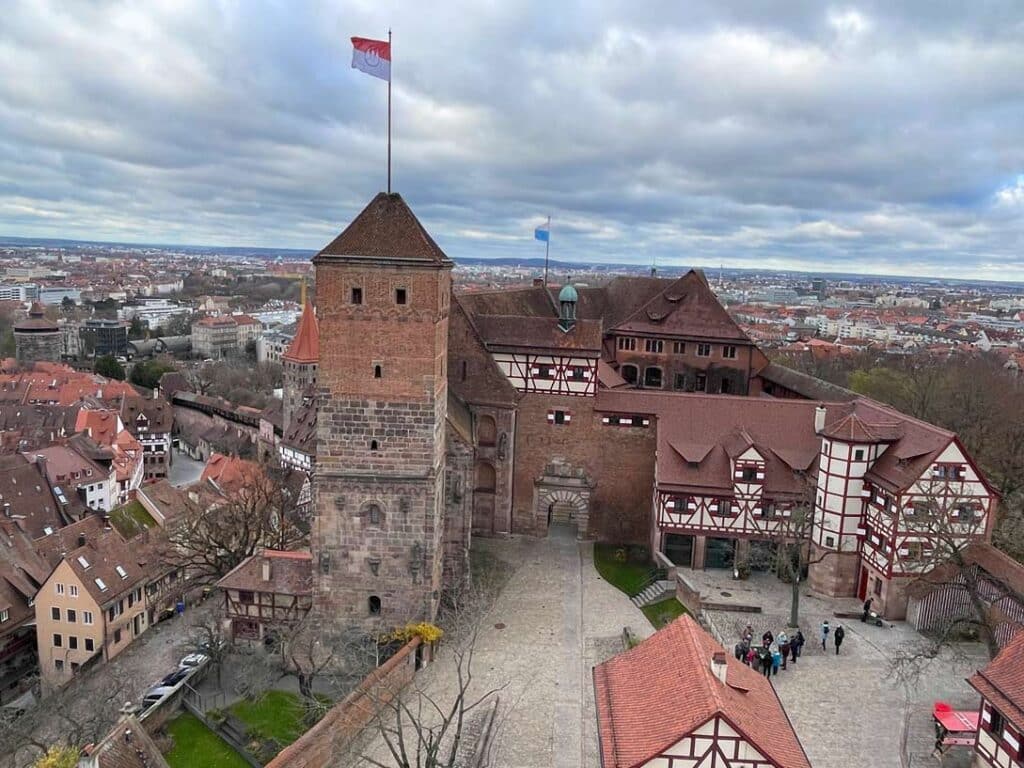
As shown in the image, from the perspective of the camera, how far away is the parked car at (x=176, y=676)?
30.7 metres

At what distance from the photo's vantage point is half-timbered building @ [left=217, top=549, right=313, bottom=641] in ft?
99.2

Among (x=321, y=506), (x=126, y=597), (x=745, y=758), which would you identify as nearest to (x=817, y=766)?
(x=745, y=758)

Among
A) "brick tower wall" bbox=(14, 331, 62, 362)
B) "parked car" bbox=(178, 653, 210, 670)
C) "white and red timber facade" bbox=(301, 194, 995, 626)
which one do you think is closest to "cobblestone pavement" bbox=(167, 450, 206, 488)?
"brick tower wall" bbox=(14, 331, 62, 362)

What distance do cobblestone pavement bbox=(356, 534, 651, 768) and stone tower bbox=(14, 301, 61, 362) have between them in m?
113

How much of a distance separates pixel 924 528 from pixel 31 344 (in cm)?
12998

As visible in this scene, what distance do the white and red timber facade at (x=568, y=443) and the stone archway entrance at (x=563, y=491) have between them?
0.31ft

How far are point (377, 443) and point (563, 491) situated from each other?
1329cm

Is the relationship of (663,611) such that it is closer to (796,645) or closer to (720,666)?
(796,645)

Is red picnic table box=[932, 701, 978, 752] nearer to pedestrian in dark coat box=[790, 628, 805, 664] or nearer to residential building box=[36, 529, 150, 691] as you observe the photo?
pedestrian in dark coat box=[790, 628, 805, 664]

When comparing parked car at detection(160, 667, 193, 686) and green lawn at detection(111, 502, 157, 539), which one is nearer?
parked car at detection(160, 667, 193, 686)

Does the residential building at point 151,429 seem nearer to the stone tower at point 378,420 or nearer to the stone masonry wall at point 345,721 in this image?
the stone tower at point 378,420

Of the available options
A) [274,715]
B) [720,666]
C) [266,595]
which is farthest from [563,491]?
[720,666]

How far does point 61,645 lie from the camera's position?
39875mm

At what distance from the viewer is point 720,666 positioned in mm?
17734
